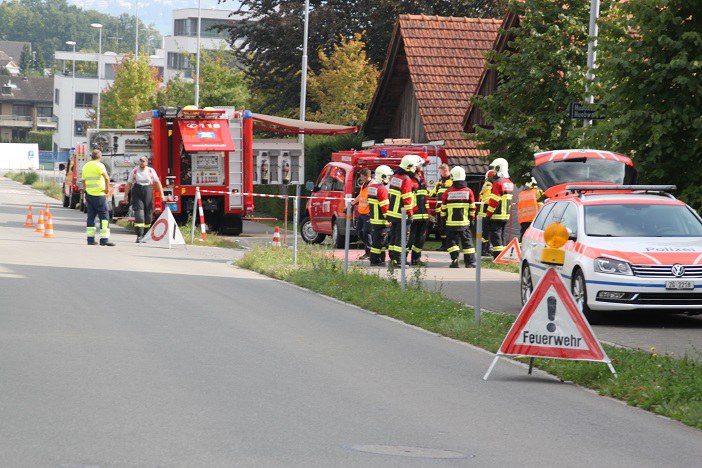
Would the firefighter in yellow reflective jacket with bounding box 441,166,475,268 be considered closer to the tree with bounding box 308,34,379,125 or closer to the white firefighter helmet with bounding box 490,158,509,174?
the white firefighter helmet with bounding box 490,158,509,174

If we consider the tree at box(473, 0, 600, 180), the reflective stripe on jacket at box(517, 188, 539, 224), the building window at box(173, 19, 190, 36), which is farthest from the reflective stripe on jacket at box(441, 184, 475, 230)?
the building window at box(173, 19, 190, 36)

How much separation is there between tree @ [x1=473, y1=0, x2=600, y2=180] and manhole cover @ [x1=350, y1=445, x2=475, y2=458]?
19.0m

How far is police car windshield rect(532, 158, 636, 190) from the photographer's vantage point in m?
20.3

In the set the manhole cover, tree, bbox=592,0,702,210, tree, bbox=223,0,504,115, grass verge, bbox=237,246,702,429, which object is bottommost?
grass verge, bbox=237,246,702,429

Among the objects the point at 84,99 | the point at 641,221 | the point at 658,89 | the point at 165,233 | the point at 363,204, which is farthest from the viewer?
the point at 84,99

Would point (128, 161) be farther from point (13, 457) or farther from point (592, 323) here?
point (13, 457)

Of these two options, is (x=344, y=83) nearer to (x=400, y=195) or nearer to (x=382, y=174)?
(x=382, y=174)

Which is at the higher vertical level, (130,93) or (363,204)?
(130,93)

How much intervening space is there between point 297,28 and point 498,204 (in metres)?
23.4

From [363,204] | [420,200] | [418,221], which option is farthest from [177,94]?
[418,221]

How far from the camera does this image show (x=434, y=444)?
7.84 m

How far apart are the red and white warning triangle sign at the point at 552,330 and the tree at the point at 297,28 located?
118 feet

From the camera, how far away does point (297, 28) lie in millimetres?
46469

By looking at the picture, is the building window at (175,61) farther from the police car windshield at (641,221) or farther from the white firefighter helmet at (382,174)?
the police car windshield at (641,221)
